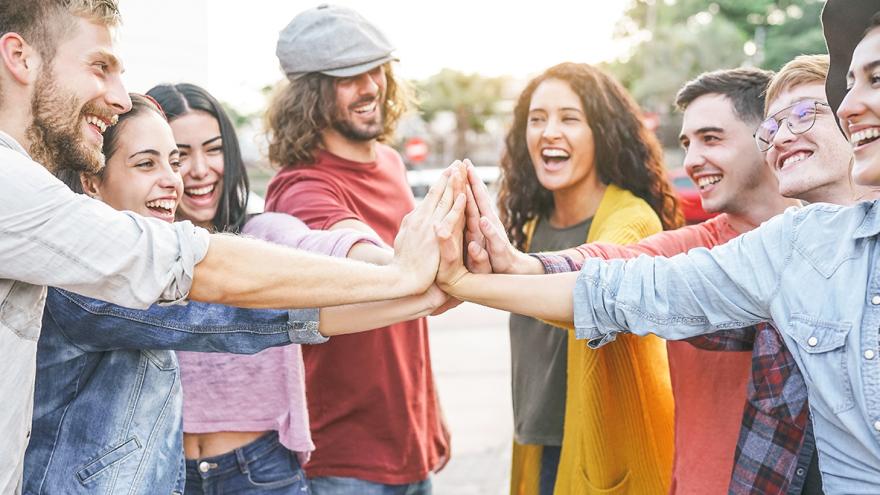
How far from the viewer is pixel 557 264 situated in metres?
2.42

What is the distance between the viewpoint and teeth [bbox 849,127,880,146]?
1.72 metres

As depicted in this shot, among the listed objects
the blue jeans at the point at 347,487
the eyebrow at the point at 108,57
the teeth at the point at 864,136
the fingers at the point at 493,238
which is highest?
the eyebrow at the point at 108,57

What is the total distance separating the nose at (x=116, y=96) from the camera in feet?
6.71

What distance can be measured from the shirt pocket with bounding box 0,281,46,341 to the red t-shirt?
1.16 m

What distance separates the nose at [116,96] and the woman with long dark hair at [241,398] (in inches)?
23.6

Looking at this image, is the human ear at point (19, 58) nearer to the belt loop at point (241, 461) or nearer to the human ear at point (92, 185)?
the human ear at point (92, 185)

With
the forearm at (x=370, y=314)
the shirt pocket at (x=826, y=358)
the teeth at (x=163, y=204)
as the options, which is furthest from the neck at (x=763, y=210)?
the teeth at (x=163, y=204)

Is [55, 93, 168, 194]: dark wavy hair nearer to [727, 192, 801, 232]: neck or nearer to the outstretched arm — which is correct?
the outstretched arm

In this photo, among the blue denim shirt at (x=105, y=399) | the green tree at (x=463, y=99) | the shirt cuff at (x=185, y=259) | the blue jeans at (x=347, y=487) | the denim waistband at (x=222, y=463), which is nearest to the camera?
the shirt cuff at (x=185, y=259)

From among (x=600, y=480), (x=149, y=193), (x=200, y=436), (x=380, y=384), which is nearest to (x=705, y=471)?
(x=600, y=480)

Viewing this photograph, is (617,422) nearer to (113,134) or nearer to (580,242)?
(580,242)

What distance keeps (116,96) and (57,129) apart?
0.19 metres

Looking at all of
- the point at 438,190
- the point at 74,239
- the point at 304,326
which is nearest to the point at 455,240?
the point at 438,190

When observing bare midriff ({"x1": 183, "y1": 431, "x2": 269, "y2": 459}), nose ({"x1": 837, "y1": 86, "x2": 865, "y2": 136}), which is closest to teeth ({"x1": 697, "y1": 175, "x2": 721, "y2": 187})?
nose ({"x1": 837, "y1": 86, "x2": 865, "y2": 136})
